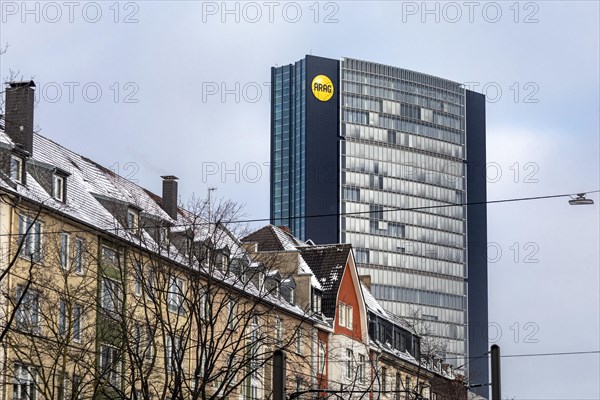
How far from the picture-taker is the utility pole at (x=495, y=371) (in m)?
37.6

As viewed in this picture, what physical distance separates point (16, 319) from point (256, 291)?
27.6 m

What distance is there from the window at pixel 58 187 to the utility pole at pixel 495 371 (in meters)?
24.8

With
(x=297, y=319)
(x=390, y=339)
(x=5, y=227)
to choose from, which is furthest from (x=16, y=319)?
(x=390, y=339)

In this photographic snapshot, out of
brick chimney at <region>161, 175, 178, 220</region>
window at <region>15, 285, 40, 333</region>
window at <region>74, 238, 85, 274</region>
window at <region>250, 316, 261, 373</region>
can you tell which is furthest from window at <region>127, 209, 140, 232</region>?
window at <region>15, 285, 40, 333</region>

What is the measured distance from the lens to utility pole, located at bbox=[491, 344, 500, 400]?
123ft

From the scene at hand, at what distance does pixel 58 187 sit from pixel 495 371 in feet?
86.3

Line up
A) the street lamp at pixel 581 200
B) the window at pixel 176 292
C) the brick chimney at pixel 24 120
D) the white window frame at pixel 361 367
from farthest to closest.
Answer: the white window frame at pixel 361 367, the brick chimney at pixel 24 120, the window at pixel 176 292, the street lamp at pixel 581 200

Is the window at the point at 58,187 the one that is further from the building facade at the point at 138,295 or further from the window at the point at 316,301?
the window at the point at 316,301

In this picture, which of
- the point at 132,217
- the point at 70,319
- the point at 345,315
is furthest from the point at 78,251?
the point at 345,315

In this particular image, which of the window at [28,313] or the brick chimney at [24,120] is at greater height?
the brick chimney at [24,120]

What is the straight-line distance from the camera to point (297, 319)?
80.1 metres

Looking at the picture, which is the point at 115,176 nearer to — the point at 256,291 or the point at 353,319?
the point at 256,291

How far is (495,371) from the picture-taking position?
37.8 metres

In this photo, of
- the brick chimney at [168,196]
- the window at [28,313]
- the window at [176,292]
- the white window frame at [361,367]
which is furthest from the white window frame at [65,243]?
the brick chimney at [168,196]
